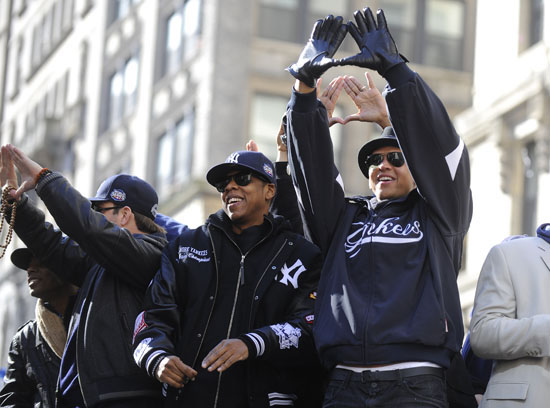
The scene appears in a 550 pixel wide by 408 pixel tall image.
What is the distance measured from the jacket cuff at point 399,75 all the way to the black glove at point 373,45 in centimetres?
2

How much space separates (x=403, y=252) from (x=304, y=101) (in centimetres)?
97

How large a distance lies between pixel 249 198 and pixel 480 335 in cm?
154

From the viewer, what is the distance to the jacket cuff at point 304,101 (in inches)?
269

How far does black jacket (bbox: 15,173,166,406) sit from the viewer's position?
7.17m

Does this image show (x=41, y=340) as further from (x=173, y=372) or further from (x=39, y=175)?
(x=173, y=372)

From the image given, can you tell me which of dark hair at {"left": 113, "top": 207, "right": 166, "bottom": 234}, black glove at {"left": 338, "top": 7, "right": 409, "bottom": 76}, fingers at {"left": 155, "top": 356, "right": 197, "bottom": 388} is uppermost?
black glove at {"left": 338, "top": 7, "right": 409, "bottom": 76}

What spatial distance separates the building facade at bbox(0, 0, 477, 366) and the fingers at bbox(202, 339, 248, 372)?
74.8 feet

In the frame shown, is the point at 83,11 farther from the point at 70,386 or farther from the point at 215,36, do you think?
the point at 70,386

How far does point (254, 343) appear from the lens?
21.7ft

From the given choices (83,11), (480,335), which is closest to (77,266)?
(480,335)

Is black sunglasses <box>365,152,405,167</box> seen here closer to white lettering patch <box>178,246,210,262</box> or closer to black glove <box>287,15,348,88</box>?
black glove <box>287,15,348,88</box>

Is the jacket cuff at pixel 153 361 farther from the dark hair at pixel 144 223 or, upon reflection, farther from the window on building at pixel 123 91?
the window on building at pixel 123 91

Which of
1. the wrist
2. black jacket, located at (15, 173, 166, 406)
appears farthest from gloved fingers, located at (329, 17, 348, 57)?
the wrist

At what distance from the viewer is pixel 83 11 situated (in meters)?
42.4
